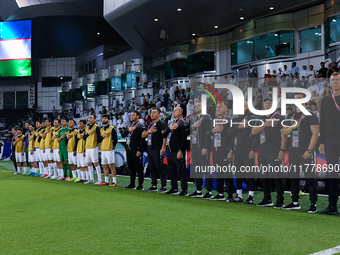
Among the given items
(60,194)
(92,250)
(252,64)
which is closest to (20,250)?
(92,250)

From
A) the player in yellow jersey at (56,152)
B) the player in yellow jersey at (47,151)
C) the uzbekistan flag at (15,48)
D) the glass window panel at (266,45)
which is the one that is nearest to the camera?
the player in yellow jersey at (56,152)

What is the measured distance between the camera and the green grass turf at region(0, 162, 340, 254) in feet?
13.6

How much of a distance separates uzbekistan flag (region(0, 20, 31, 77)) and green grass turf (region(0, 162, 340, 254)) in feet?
126

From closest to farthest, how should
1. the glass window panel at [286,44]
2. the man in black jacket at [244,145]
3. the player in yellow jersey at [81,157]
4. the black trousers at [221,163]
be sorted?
the man in black jacket at [244,145], the black trousers at [221,163], the player in yellow jersey at [81,157], the glass window panel at [286,44]

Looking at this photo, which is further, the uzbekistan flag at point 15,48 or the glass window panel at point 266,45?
the uzbekistan flag at point 15,48

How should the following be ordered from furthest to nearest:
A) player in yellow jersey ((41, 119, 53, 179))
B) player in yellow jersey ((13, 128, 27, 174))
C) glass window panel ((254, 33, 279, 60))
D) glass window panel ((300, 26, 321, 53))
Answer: glass window panel ((254, 33, 279, 60)), glass window panel ((300, 26, 321, 53)), player in yellow jersey ((13, 128, 27, 174)), player in yellow jersey ((41, 119, 53, 179))

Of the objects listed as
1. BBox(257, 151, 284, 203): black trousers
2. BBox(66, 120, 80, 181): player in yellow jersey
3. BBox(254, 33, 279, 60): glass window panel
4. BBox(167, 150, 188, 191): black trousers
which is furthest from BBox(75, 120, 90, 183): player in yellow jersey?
BBox(254, 33, 279, 60): glass window panel

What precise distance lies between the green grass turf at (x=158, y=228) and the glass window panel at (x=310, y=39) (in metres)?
16.0

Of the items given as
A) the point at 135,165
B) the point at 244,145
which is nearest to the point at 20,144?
the point at 135,165

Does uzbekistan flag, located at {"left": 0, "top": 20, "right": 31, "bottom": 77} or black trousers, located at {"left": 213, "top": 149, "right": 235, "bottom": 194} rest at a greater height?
uzbekistan flag, located at {"left": 0, "top": 20, "right": 31, "bottom": 77}

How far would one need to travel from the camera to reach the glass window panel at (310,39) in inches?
855

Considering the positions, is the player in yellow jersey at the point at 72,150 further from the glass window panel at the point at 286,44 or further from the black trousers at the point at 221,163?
the glass window panel at the point at 286,44

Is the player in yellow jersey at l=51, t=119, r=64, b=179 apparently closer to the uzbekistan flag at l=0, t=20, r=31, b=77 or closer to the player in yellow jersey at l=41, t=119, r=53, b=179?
the player in yellow jersey at l=41, t=119, r=53, b=179

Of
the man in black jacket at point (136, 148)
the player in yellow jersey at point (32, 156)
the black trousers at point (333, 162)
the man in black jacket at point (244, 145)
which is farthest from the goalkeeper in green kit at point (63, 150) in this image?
the black trousers at point (333, 162)
